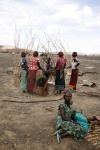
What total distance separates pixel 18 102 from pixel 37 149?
277 cm

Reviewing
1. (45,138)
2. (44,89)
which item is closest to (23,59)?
(44,89)

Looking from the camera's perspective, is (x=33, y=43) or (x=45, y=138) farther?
(x=33, y=43)

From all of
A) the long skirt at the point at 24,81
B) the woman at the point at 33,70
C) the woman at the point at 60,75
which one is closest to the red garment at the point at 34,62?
the woman at the point at 33,70

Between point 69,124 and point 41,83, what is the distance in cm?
334

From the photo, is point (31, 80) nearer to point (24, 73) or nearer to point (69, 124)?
point (24, 73)

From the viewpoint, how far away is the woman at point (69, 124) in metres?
4.64

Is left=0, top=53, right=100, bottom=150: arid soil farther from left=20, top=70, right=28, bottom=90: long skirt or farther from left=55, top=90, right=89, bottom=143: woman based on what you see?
left=20, top=70, right=28, bottom=90: long skirt

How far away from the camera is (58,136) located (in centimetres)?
459

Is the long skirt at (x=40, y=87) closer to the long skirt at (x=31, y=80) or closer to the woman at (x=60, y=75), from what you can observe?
the long skirt at (x=31, y=80)

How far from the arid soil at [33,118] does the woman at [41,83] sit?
23 cm

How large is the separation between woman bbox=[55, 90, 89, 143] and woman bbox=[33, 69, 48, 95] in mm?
2831

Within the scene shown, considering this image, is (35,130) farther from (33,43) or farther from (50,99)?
(33,43)

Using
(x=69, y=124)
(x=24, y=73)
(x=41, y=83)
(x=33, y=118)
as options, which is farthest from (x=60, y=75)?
(x=69, y=124)

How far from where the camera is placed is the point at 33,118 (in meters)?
5.66
